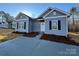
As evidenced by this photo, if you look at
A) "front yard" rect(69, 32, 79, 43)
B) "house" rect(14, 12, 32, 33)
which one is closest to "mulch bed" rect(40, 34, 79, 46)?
"front yard" rect(69, 32, 79, 43)

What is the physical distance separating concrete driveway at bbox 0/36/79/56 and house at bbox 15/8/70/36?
0.23 m

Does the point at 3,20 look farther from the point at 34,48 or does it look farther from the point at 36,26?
the point at 34,48

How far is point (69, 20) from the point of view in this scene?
3.51 metres

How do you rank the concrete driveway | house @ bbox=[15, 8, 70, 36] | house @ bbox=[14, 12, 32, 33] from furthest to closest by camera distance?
house @ bbox=[14, 12, 32, 33], house @ bbox=[15, 8, 70, 36], the concrete driveway

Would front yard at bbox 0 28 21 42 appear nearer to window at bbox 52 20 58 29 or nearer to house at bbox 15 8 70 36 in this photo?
house at bbox 15 8 70 36

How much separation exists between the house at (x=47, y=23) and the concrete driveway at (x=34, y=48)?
0.23 meters

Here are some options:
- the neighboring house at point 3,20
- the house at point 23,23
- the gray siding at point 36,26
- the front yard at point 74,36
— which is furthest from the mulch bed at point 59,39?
the neighboring house at point 3,20

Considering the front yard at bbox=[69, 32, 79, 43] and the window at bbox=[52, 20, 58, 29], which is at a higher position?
the window at bbox=[52, 20, 58, 29]

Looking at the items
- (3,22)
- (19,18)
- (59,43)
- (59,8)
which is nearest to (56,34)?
(59,43)

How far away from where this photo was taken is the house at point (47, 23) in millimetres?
3561

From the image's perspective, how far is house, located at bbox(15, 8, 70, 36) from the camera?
11.7 feet

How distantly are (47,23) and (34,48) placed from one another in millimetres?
607

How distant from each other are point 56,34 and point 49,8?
22.3 inches

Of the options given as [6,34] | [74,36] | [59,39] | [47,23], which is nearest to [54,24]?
[47,23]
